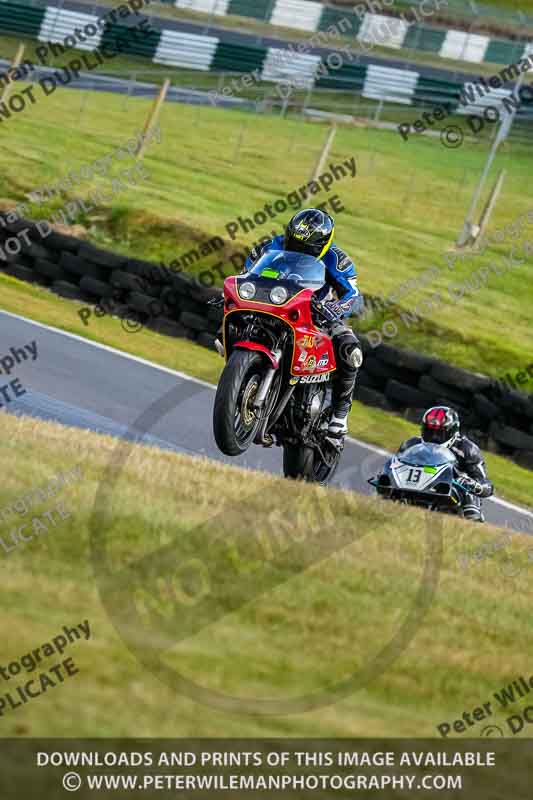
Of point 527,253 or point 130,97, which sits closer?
point 527,253

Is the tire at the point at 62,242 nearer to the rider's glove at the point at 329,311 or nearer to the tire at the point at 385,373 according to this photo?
the tire at the point at 385,373

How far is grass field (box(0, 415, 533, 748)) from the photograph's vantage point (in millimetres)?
4832

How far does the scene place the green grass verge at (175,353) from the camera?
15.8m

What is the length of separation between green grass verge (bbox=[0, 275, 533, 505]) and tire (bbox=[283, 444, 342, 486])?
5.35 m

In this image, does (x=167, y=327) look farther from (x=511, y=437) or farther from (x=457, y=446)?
(x=457, y=446)

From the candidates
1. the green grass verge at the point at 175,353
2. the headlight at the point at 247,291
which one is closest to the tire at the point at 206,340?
the green grass verge at the point at 175,353

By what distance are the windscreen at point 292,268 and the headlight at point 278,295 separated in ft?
0.64

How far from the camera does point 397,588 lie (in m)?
6.64

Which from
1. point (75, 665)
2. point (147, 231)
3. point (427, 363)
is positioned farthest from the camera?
point (147, 231)

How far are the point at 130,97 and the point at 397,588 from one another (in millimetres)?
29489

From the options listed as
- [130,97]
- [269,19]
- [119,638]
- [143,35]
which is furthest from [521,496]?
[269,19]

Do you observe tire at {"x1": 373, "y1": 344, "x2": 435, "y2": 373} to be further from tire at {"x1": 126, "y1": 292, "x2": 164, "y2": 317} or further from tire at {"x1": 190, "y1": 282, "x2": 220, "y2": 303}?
tire at {"x1": 126, "y1": 292, "x2": 164, "y2": 317}

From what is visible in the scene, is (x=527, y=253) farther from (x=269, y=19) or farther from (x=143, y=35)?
(x=269, y=19)

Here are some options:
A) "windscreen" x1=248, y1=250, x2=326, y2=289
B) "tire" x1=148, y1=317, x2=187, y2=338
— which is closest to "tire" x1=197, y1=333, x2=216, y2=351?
"tire" x1=148, y1=317, x2=187, y2=338
